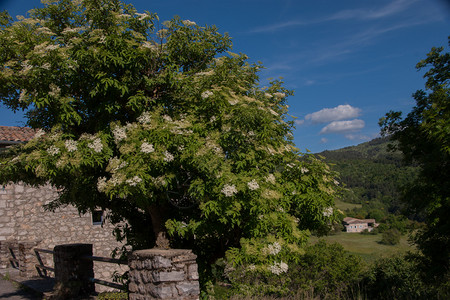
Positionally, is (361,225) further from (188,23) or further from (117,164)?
(117,164)

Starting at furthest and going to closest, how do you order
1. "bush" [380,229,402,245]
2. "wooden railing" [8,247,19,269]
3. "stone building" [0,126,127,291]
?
1. "bush" [380,229,402,245]
2. "stone building" [0,126,127,291]
3. "wooden railing" [8,247,19,269]

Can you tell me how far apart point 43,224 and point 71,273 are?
22.6ft

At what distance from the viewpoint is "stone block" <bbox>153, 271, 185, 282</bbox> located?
4680mm

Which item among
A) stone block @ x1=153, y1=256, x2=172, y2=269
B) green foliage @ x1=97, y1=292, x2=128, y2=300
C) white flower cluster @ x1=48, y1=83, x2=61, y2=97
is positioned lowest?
green foliage @ x1=97, y1=292, x2=128, y2=300

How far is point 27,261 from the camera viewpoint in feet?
32.8

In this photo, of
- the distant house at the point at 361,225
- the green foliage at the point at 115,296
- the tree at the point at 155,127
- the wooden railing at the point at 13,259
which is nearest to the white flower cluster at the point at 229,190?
the tree at the point at 155,127

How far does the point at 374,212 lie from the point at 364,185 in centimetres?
1006

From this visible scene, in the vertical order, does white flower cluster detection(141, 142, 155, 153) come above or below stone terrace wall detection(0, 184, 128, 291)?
above

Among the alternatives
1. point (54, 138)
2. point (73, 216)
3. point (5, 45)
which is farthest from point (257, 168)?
point (73, 216)

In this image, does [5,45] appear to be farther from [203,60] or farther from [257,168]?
[257,168]

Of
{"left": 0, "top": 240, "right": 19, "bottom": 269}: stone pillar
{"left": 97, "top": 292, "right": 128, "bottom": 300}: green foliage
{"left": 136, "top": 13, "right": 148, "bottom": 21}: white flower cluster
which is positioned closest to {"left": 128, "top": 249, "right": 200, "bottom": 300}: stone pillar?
{"left": 97, "top": 292, "right": 128, "bottom": 300}: green foliage

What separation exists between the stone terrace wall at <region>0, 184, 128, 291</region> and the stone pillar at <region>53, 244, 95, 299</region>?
5.15 m

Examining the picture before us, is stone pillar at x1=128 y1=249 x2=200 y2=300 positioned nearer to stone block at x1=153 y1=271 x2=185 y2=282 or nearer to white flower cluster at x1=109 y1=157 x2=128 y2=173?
stone block at x1=153 y1=271 x2=185 y2=282

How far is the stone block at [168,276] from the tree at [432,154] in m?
6.31
